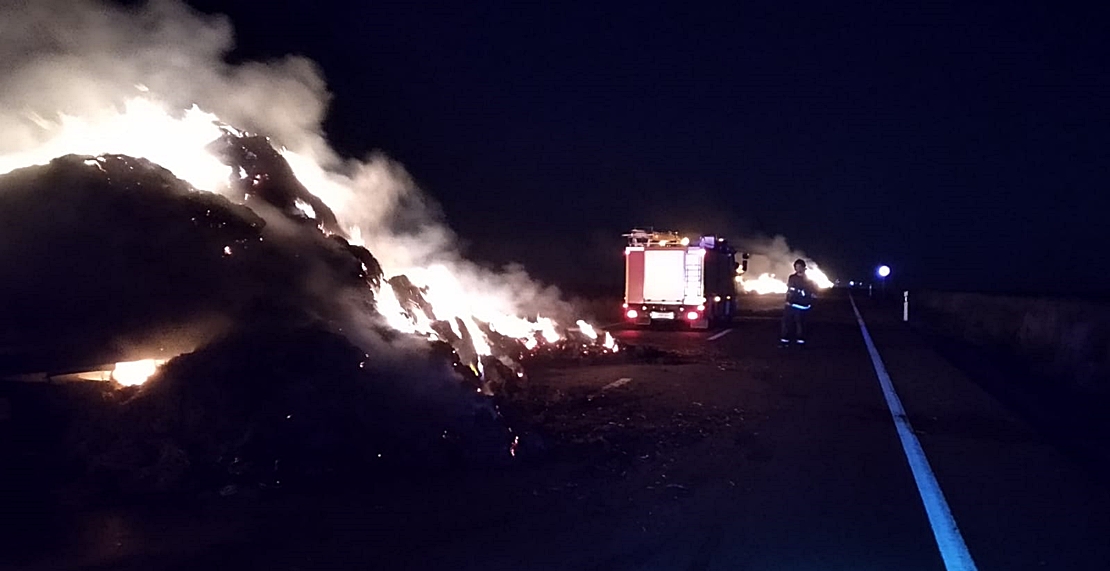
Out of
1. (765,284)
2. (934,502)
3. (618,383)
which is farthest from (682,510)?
(765,284)

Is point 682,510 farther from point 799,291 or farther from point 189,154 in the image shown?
point 799,291

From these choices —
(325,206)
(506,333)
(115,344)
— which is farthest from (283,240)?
→ (506,333)

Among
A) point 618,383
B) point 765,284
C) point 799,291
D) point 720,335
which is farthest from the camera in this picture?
point 765,284

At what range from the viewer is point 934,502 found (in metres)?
8.65

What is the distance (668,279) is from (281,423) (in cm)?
2313

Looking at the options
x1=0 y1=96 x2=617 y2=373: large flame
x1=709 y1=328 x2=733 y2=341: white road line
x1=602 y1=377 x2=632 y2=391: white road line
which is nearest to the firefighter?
x1=709 y1=328 x2=733 y2=341: white road line

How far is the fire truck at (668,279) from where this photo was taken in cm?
3195

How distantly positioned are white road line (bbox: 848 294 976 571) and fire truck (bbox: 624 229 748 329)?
662 inches

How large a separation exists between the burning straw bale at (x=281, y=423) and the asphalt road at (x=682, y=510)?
0.63m

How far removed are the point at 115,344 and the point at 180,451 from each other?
2534 mm

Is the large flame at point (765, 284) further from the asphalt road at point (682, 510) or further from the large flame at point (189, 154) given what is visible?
the asphalt road at point (682, 510)

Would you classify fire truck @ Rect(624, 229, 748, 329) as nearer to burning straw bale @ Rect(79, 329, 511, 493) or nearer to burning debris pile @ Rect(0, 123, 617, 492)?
burning debris pile @ Rect(0, 123, 617, 492)

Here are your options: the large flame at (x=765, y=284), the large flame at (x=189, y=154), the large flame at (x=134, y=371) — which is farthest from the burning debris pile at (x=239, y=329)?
the large flame at (x=765, y=284)

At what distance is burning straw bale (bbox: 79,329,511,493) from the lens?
9469 mm
